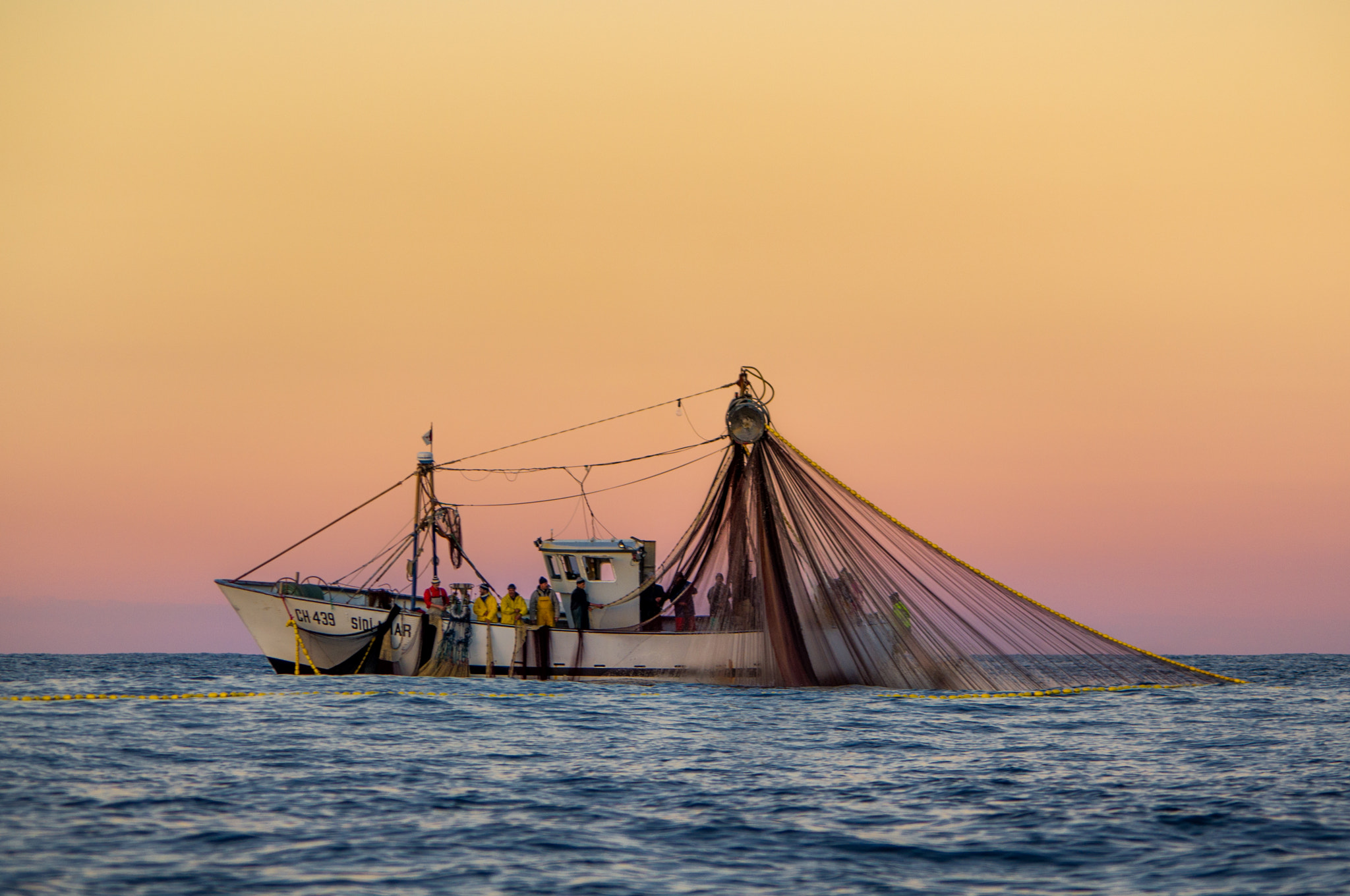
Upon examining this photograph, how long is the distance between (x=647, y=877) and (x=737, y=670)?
1264cm

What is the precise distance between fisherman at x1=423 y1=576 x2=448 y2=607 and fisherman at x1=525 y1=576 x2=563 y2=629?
2.16 meters

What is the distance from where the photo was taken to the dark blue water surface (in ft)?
26.3

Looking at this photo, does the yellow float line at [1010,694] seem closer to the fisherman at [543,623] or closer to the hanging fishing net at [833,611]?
the hanging fishing net at [833,611]

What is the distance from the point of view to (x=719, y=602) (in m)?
21.0

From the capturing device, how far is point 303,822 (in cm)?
938

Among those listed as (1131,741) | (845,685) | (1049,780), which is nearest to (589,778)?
(1049,780)

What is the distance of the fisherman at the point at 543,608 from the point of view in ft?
83.1

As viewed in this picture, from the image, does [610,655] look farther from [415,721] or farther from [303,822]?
[303,822]

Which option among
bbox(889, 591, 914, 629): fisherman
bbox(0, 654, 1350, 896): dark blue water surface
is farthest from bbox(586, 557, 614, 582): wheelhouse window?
bbox(889, 591, 914, 629): fisherman

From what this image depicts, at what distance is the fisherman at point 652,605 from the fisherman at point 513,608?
2643 mm

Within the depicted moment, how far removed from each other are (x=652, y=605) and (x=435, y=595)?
541cm

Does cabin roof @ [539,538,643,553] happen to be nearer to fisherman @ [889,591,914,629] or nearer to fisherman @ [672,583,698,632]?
fisherman @ [672,583,698,632]

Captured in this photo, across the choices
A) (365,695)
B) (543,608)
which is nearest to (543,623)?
(543,608)

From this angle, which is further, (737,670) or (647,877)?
(737,670)
